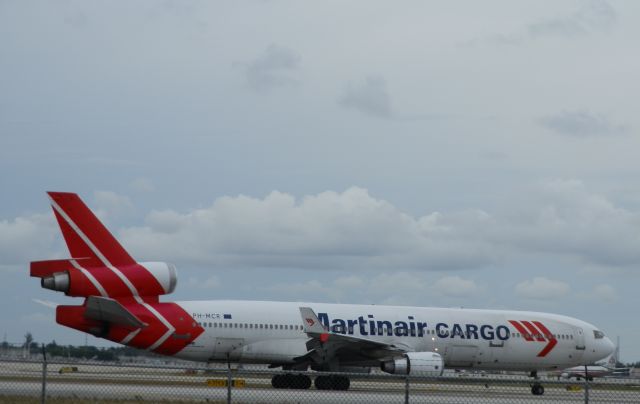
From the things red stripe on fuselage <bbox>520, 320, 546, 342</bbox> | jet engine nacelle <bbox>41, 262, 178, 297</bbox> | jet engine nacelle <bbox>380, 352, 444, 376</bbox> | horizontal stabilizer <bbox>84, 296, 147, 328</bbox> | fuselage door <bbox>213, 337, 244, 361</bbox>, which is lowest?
jet engine nacelle <bbox>380, 352, 444, 376</bbox>

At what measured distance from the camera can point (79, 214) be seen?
109 feet

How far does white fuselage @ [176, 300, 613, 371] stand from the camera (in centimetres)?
3553

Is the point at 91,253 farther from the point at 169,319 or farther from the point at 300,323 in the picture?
the point at 300,323

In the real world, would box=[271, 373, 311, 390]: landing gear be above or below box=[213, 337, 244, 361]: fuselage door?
below

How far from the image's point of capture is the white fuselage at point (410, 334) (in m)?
35.5

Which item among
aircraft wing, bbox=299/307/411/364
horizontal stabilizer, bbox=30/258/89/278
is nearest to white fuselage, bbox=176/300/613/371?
aircraft wing, bbox=299/307/411/364

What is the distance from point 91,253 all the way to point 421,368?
1161 centimetres

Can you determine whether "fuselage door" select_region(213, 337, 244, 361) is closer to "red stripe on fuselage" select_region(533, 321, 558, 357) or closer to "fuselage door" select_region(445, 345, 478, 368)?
"fuselage door" select_region(445, 345, 478, 368)

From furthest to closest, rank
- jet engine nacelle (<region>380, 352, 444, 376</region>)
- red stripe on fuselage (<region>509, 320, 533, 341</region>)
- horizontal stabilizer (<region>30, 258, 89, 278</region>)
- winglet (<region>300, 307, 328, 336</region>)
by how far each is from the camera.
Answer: red stripe on fuselage (<region>509, 320, 533, 341</region>), winglet (<region>300, 307, 328, 336</region>), jet engine nacelle (<region>380, 352, 444, 376</region>), horizontal stabilizer (<region>30, 258, 89, 278</region>)

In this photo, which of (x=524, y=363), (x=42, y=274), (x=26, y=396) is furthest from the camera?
(x=524, y=363)

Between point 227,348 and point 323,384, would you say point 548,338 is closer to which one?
point 323,384

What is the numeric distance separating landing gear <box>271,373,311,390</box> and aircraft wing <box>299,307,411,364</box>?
1.48 meters

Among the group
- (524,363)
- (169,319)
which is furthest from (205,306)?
(524,363)

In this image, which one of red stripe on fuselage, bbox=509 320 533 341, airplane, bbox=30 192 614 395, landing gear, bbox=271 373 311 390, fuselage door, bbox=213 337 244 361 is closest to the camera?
landing gear, bbox=271 373 311 390
